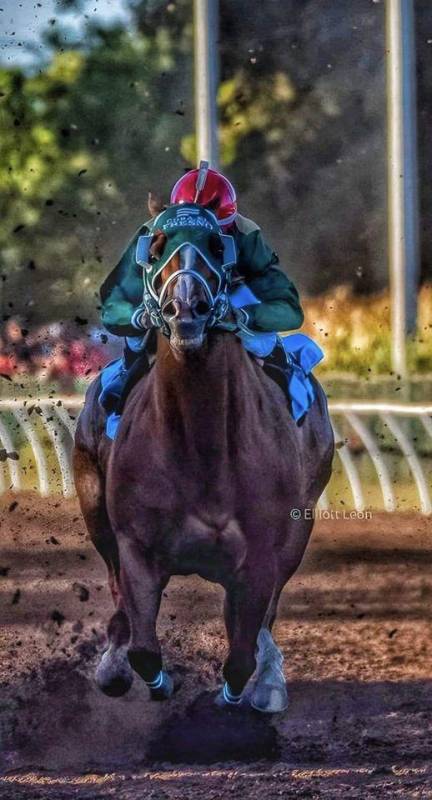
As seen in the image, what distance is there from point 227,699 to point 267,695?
0.48ft

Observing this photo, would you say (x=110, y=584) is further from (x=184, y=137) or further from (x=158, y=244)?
(x=184, y=137)

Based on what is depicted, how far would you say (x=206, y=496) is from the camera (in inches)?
152

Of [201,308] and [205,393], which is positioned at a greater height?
[201,308]

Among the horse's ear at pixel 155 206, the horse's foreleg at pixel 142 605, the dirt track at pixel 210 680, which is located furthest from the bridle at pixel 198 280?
the dirt track at pixel 210 680

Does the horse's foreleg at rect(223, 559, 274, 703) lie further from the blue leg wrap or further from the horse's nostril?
the horse's nostril

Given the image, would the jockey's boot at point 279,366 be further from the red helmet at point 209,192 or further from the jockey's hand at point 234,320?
the red helmet at point 209,192

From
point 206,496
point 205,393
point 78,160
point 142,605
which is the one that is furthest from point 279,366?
point 78,160

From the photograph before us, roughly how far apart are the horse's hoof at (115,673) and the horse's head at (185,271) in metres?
1.24

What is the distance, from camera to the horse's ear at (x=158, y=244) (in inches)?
→ 142

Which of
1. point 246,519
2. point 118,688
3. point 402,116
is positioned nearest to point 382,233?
point 402,116

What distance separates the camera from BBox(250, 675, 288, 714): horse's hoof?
160 inches

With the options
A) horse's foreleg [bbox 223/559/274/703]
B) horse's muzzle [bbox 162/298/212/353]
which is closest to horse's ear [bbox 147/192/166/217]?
horse's muzzle [bbox 162/298/212/353]

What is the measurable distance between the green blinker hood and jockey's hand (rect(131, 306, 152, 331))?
13 centimetres

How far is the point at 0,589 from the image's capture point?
14.1 ft
